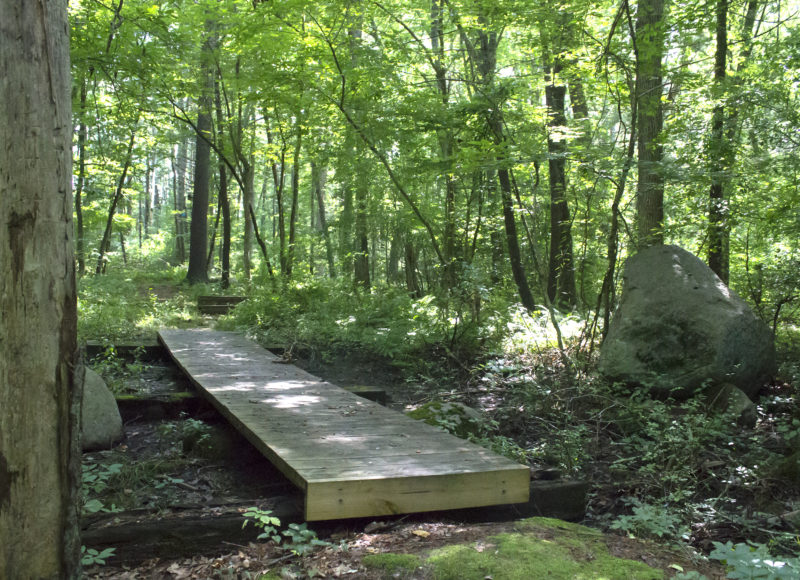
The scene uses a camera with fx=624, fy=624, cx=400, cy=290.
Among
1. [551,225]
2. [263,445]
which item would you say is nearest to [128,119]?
[551,225]

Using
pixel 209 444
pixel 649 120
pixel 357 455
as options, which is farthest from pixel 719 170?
pixel 209 444

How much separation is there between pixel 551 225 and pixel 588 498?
29.2ft

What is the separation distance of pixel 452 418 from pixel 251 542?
9.25ft

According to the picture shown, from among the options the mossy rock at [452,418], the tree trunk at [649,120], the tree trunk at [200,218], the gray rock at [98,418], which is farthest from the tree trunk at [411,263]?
the gray rock at [98,418]

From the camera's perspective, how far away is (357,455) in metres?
4.45

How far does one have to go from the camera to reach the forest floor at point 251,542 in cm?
331

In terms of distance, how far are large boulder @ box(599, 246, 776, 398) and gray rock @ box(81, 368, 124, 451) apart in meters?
5.58

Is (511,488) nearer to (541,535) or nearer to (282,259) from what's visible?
(541,535)

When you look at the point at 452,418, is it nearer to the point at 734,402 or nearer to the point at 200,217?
the point at 734,402

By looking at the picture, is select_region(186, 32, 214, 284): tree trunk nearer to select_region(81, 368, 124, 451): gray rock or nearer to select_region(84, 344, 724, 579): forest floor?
select_region(81, 368, 124, 451): gray rock

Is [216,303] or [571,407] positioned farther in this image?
[216,303]

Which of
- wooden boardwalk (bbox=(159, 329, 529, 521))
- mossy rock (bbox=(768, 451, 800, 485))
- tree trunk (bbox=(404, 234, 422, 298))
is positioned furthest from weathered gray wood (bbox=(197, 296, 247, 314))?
mossy rock (bbox=(768, 451, 800, 485))

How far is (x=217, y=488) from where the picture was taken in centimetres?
516

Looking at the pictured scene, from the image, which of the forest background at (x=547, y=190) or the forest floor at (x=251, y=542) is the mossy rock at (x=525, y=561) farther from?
the forest background at (x=547, y=190)
